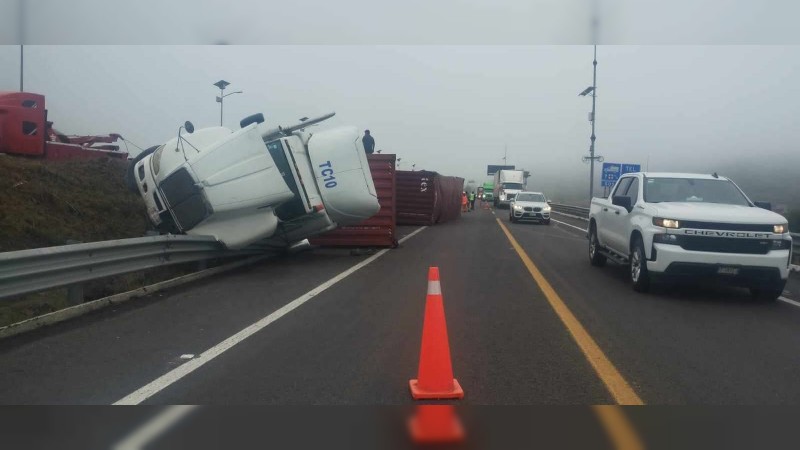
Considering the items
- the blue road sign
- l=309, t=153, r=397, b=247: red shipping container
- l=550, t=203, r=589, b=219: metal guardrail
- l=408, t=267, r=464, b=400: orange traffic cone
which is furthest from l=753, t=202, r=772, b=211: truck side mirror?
l=550, t=203, r=589, b=219: metal guardrail

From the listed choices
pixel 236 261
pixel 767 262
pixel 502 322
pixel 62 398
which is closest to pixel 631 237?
pixel 767 262

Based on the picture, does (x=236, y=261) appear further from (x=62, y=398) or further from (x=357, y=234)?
(x=62, y=398)

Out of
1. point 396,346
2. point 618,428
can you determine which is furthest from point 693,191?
point 618,428

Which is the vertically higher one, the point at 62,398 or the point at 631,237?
the point at 631,237

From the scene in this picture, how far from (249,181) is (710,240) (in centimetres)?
800

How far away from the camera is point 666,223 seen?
412 inches

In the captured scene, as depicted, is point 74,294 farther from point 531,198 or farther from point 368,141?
point 531,198

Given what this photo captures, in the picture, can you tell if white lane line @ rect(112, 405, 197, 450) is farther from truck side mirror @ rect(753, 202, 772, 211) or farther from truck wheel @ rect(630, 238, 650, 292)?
truck side mirror @ rect(753, 202, 772, 211)

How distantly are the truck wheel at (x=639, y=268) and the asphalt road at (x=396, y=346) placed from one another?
26cm

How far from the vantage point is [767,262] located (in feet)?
32.8

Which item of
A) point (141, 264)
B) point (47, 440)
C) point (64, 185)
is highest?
point (64, 185)

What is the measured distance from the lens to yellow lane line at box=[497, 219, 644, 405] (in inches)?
222

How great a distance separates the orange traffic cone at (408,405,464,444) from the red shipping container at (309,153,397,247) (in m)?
13.1

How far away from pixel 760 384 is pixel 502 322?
326 cm
